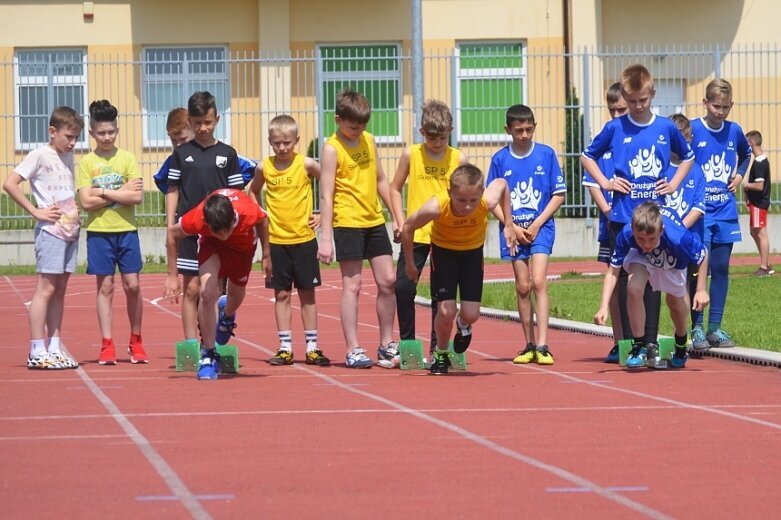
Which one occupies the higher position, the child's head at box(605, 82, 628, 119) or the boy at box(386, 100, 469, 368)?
the child's head at box(605, 82, 628, 119)

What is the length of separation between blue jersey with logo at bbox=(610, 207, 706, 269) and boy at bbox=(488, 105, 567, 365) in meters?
0.73

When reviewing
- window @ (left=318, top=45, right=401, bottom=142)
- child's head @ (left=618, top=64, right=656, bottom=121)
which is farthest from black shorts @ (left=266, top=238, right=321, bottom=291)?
window @ (left=318, top=45, right=401, bottom=142)

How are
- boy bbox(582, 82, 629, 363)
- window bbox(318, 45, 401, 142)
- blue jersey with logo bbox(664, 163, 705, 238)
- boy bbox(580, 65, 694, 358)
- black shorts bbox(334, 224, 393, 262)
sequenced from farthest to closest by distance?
window bbox(318, 45, 401, 142)
blue jersey with logo bbox(664, 163, 705, 238)
boy bbox(582, 82, 629, 363)
black shorts bbox(334, 224, 393, 262)
boy bbox(580, 65, 694, 358)

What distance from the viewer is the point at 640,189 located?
35.9ft

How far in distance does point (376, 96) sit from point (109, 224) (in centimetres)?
1712

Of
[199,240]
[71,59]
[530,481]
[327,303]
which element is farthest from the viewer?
[71,59]

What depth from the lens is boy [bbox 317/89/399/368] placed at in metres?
11.0

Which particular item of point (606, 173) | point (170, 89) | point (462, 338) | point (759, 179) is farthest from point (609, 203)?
point (170, 89)

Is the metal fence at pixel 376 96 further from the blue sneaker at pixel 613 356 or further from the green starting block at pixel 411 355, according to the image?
the green starting block at pixel 411 355

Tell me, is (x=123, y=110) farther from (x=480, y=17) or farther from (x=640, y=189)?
(x=640, y=189)

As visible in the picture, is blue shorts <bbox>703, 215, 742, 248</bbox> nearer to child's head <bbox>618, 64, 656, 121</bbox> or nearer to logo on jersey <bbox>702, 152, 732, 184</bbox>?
logo on jersey <bbox>702, 152, 732, 184</bbox>

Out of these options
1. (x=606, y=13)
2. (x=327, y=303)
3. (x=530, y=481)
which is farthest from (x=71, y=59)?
(x=530, y=481)

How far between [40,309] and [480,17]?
24.2 m

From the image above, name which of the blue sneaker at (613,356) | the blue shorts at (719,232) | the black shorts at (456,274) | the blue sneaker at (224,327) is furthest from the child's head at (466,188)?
the blue shorts at (719,232)
